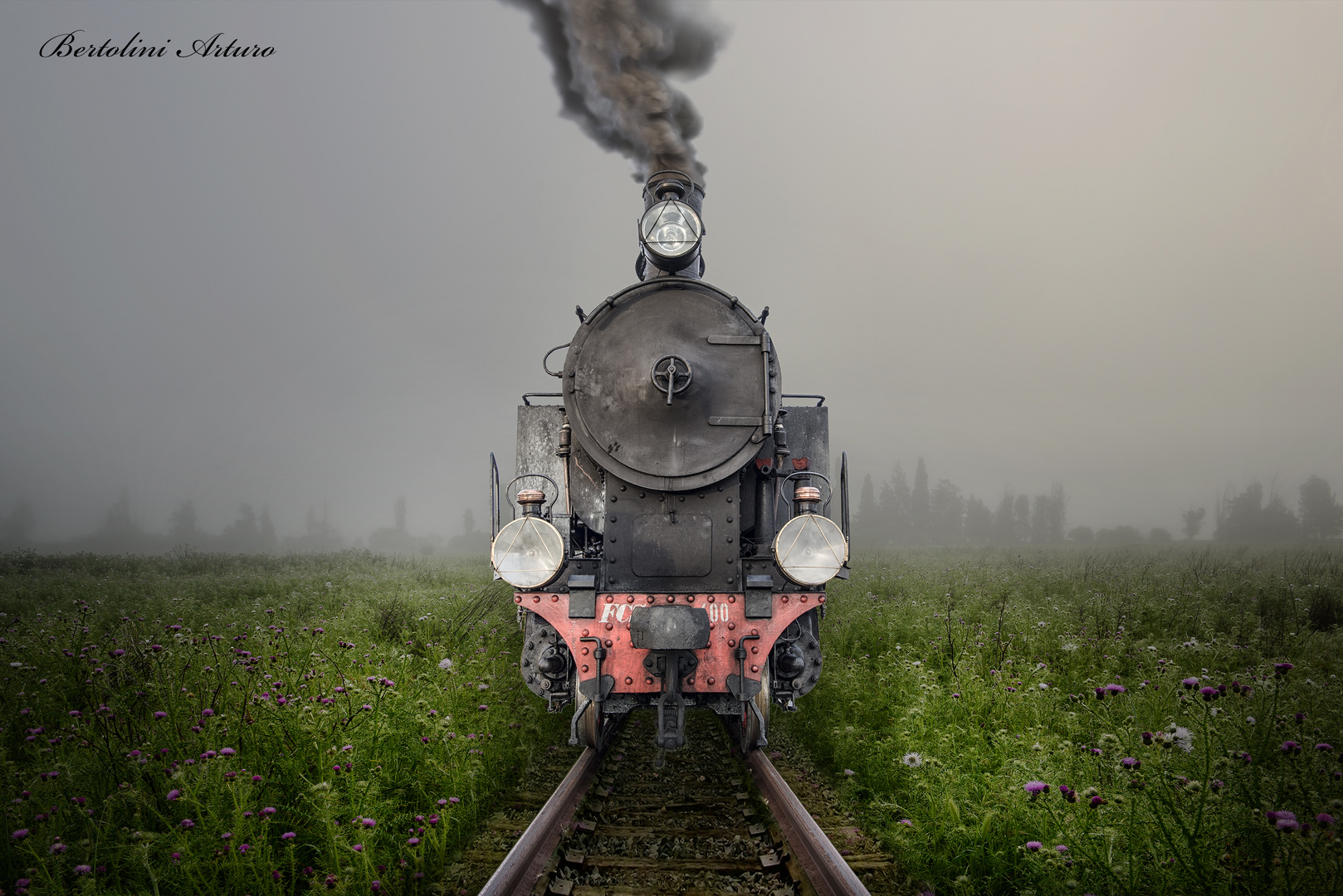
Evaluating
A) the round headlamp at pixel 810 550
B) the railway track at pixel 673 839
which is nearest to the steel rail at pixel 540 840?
the railway track at pixel 673 839

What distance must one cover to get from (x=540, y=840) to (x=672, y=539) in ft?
6.32

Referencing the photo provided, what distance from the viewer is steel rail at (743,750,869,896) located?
2623 mm

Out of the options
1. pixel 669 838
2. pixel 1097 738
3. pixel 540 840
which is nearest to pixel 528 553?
pixel 540 840

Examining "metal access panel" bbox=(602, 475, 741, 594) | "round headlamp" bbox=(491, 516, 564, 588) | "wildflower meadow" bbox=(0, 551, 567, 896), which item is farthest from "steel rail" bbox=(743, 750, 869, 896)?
"round headlamp" bbox=(491, 516, 564, 588)

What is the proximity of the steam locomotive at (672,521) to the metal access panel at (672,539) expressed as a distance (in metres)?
0.01

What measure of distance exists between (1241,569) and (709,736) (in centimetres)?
1178

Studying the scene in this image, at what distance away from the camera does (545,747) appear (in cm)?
467

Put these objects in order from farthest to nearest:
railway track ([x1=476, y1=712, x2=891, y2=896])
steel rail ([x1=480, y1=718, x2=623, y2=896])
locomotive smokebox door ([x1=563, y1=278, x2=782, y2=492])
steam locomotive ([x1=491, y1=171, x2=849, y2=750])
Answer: locomotive smokebox door ([x1=563, y1=278, x2=782, y2=492])
steam locomotive ([x1=491, y1=171, x2=849, y2=750])
railway track ([x1=476, y1=712, x2=891, y2=896])
steel rail ([x1=480, y1=718, x2=623, y2=896])

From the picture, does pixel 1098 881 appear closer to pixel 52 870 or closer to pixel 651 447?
pixel 651 447

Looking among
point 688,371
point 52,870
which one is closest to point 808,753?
point 688,371

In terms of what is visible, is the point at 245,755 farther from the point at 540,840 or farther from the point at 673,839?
the point at 673,839

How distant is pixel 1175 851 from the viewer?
2.13 meters

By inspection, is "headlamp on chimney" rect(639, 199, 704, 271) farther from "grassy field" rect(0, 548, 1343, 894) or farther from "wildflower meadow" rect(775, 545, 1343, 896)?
"wildflower meadow" rect(775, 545, 1343, 896)

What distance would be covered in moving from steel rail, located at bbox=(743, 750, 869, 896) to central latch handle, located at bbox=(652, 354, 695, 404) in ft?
8.36
